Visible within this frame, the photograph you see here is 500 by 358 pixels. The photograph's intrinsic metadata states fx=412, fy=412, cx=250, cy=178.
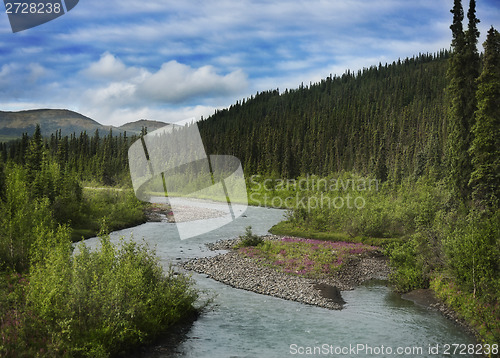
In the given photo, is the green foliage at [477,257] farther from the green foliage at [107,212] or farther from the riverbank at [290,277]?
the green foliage at [107,212]

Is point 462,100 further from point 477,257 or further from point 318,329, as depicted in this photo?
point 318,329

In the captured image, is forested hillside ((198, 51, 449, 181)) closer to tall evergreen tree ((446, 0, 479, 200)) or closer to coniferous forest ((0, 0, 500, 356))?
coniferous forest ((0, 0, 500, 356))

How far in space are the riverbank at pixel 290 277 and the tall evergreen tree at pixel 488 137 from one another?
30.3 ft

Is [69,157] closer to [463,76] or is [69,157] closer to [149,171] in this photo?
[149,171]

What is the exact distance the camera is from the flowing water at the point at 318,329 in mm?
17578

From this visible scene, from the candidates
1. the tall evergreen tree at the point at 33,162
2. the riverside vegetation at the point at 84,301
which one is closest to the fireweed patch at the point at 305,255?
the riverside vegetation at the point at 84,301

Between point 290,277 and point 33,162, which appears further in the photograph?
point 33,162

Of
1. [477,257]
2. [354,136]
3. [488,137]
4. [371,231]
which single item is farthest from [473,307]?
[354,136]

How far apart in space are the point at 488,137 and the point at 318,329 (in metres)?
17.1

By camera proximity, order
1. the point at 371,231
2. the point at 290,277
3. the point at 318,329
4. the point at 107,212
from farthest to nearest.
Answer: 1. the point at 107,212
2. the point at 371,231
3. the point at 290,277
4. the point at 318,329

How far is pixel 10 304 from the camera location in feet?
54.0

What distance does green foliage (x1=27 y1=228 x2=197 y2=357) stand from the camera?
1492 cm

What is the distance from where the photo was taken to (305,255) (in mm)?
35156

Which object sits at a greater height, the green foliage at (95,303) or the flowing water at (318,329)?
the green foliage at (95,303)
